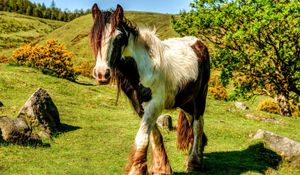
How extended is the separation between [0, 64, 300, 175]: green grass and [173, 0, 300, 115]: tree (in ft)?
10.2

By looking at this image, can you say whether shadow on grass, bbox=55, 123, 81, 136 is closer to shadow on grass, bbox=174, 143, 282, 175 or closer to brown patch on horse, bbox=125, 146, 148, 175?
shadow on grass, bbox=174, 143, 282, 175

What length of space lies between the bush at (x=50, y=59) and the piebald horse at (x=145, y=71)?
28.3 m

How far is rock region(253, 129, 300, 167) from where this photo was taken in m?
15.4

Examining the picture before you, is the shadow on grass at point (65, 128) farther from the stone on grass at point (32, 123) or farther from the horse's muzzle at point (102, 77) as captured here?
the horse's muzzle at point (102, 77)

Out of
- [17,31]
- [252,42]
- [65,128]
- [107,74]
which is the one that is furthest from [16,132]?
[17,31]

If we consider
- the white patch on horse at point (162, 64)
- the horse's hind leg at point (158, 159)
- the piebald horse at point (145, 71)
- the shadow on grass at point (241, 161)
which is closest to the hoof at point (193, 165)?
the piebald horse at point (145, 71)

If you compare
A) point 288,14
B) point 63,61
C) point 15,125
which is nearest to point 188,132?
point 15,125

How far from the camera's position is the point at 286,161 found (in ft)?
50.7

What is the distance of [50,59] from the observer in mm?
40500

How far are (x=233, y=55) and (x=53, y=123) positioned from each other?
12.7 meters

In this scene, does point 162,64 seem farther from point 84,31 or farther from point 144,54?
point 84,31

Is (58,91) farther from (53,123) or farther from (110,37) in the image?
(110,37)

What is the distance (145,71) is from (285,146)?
9.00m

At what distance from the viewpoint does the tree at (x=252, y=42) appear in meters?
23.5
